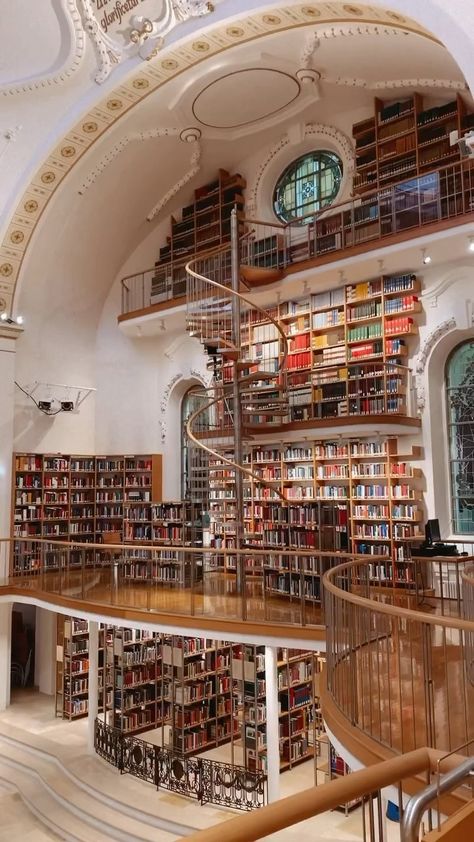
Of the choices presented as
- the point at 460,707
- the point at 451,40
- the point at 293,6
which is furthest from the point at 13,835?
the point at 293,6

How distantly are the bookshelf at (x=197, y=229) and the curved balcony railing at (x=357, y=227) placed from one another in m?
0.03

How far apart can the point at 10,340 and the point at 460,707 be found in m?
9.77

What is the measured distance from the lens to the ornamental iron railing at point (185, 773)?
8.05 metres

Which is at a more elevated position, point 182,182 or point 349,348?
point 182,182

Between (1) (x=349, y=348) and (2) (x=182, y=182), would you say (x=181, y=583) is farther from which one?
(2) (x=182, y=182)

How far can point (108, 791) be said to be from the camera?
837 centimetres

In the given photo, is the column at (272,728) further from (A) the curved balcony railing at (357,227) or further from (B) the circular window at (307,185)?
(B) the circular window at (307,185)

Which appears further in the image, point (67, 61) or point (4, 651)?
point (4, 651)

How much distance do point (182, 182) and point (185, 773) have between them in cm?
971

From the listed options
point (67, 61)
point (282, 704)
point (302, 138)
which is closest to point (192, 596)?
point (282, 704)

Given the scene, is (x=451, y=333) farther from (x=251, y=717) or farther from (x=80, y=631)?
(x=80, y=631)

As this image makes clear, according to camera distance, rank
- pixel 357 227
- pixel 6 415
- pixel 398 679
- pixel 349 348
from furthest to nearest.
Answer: pixel 6 415, pixel 349 348, pixel 357 227, pixel 398 679

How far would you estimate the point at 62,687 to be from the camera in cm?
1102

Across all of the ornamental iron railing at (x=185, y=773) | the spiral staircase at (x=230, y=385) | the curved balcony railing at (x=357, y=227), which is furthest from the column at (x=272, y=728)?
the curved balcony railing at (x=357, y=227)
